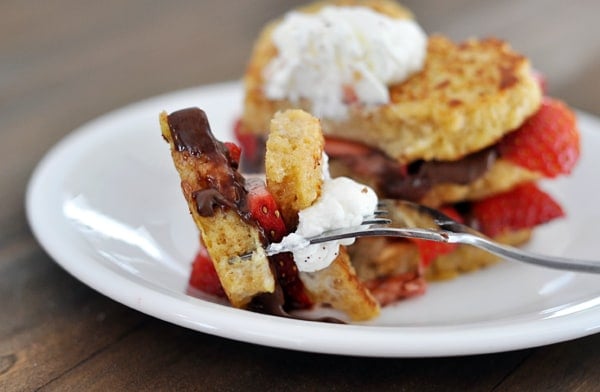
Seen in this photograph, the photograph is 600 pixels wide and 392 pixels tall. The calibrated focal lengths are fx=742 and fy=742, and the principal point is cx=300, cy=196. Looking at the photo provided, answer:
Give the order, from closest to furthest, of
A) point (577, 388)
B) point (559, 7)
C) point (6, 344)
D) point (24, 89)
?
point (577, 388) → point (6, 344) → point (24, 89) → point (559, 7)

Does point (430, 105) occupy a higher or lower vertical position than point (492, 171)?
higher

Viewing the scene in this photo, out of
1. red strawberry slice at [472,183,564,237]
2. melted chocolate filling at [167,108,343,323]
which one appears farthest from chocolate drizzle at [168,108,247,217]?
red strawberry slice at [472,183,564,237]

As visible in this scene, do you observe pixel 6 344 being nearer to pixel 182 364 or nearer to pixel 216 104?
pixel 182 364

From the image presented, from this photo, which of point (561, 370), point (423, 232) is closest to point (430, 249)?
point (423, 232)

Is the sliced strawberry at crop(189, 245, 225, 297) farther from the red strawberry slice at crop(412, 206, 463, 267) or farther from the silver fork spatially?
the red strawberry slice at crop(412, 206, 463, 267)

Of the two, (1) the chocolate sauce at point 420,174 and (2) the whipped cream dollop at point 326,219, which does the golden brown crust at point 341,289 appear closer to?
(2) the whipped cream dollop at point 326,219

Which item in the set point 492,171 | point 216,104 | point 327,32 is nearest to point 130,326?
point 327,32
